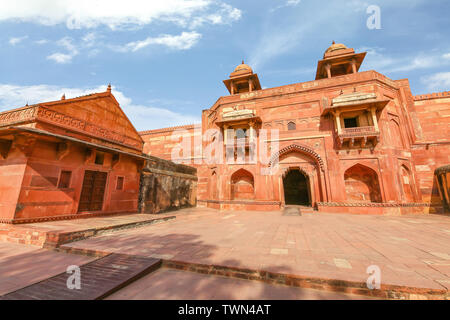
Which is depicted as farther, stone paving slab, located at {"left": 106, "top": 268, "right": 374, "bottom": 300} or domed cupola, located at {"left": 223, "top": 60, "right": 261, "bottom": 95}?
domed cupola, located at {"left": 223, "top": 60, "right": 261, "bottom": 95}

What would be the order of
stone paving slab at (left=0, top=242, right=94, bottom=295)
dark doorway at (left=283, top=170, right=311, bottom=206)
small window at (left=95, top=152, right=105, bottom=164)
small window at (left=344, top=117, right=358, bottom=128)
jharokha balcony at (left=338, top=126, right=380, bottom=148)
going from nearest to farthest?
1. stone paving slab at (left=0, top=242, right=94, bottom=295)
2. small window at (left=95, top=152, right=105, bottom=164)
3. jharokha balcony at (left=338, top=126, right=380, bottom=148)
4. small window at (left=344, top=117, right=358, bottom=128)
5. dark doorway at (left=283, top=170, right=311, bottom=206)

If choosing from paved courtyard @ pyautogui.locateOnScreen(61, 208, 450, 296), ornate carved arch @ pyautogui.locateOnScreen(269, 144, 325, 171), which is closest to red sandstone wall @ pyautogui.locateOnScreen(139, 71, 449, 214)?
A: ornate carved arch @ pyautogui.locateOnScreen(269, 144, 325, 171)

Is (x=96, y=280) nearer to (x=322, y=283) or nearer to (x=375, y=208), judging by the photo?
(x=322, y=283)

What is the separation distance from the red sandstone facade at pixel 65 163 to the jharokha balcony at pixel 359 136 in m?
13.4

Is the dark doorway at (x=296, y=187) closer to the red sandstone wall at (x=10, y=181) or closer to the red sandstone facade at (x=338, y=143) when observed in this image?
the red sandstone facade at (x=338, y=143)

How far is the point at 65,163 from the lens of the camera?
689 cm

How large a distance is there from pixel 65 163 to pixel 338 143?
15139 millimetres

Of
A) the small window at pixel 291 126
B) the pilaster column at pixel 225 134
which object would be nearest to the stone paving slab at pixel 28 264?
the pilaster column at pixel 225 134

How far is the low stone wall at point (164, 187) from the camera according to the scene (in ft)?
34.2

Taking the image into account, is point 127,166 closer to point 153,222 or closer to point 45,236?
point 153,222

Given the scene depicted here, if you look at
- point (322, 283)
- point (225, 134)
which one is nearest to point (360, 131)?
point (225, 134)

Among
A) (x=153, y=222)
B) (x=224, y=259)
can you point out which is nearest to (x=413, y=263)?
(x=224, y=259)

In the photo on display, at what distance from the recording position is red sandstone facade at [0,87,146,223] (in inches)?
228

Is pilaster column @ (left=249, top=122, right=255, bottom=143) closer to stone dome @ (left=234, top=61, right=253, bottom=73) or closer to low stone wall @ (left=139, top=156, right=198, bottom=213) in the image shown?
low stone wall @ (left=139, top=156, right=198, bottom=213)
